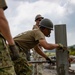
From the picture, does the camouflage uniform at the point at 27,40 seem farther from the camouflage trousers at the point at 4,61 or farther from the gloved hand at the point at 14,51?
the camouflage trousers at the point at 4,61

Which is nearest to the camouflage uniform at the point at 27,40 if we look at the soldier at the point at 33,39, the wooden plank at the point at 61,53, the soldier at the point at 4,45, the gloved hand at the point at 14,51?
the soldier at the point at 33,39

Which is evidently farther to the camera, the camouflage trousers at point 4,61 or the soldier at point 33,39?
the soldier at point 33,39

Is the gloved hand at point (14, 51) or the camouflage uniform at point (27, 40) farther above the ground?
the camouflage uniform at point (27, 40)

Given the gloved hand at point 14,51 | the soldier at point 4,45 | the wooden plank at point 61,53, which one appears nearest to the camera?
the soldier at point 4,45

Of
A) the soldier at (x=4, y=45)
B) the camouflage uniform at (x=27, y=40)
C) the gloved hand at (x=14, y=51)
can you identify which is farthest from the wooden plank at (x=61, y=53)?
the soldier at (x=4, y=45)

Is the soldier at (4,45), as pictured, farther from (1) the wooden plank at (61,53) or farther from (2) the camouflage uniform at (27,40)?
(2) the camouflage uniform at (27,40)

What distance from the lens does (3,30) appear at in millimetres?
4602

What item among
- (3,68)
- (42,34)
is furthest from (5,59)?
(42,34)

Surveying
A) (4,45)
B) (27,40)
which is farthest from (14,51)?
(27,40)

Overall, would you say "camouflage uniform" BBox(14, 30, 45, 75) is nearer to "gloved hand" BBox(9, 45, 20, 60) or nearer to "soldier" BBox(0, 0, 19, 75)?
"gloved hand" BBox(9, 45, 20, 60)

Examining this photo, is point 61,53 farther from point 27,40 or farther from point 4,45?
point 4,45

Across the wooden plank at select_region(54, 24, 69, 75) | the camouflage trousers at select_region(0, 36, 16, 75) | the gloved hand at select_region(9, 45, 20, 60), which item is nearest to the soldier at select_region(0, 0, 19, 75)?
the camouflage trousers at select_region(0, 36, 16, 75)

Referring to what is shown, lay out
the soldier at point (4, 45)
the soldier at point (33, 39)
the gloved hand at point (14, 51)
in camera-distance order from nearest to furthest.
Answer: the soldier at point (4, 45), the gloved hand at point (14, 51), the soldier at point (33, 39)

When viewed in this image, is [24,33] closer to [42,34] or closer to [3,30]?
[42,34]
